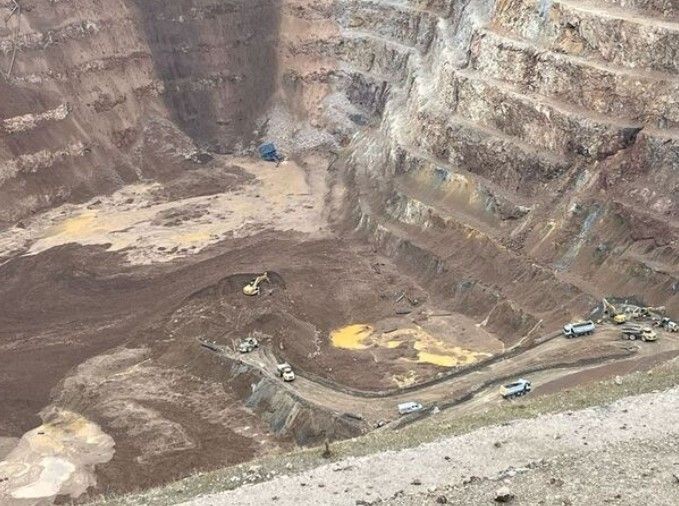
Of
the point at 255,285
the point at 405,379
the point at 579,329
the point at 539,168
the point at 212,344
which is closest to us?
the point at 579,329

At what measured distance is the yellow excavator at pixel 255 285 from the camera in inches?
1895

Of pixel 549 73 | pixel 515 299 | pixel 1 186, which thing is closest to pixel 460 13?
Answer: pixel 549 73

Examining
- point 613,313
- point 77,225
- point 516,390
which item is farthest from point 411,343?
point 77,225

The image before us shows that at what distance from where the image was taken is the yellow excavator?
4812 cm

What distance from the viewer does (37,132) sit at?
213 ft

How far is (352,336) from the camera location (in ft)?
148

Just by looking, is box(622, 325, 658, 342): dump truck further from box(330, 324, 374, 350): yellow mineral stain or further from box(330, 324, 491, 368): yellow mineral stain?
box(330, 324, 374, 350): yellow mineral stain

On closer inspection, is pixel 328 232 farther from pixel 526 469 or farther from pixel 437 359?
pixel 526 469

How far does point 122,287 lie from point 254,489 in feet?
106

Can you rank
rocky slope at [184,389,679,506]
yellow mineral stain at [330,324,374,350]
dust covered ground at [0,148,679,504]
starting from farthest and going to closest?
yellow mineral stain at [330,324,374,350] < dust covered ground at [0,148,679,504] < rocky slope at [184,389,679,506]

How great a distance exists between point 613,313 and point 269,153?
4172 centimetres

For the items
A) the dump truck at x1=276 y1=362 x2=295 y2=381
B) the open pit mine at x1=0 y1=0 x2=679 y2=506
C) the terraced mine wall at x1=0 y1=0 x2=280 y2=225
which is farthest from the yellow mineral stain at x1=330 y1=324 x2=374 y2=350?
the terraced mine wall at x1=0 y1=0 x2=280 y2=225

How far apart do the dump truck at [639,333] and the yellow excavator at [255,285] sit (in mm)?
21631

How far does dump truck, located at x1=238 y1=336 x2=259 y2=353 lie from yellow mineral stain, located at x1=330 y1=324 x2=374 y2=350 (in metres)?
4.72
